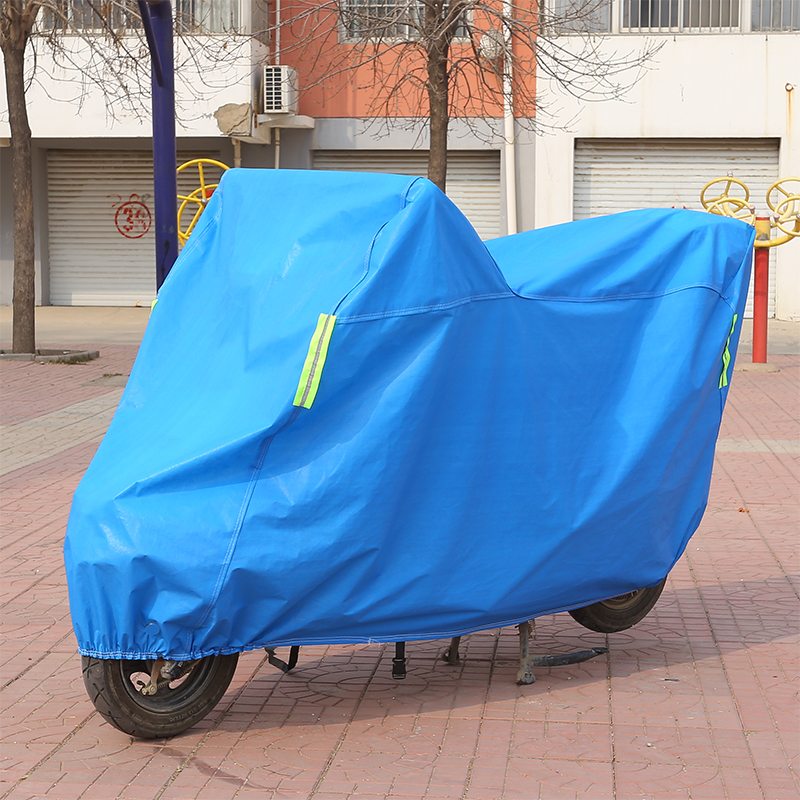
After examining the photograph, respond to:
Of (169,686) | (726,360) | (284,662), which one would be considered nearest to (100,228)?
(284,662)

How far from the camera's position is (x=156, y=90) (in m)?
6.60

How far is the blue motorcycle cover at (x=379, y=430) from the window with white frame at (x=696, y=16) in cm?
1760

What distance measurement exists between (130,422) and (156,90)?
11.3 feet

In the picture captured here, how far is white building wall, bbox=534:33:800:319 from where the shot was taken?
65.9ft

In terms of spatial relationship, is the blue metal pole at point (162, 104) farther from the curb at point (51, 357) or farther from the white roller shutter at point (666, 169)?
the white roller shutter at point (666, 169)

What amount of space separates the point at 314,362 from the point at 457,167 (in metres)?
19.2

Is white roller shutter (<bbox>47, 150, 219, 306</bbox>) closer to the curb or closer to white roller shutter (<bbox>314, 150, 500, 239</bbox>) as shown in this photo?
white roller shutter (<bbox>314, 150, 500, 239</bbox>)

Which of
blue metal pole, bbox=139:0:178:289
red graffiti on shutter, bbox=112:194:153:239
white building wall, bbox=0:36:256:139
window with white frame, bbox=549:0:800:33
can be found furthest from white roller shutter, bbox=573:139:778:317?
blue metal pole, bbox=139:0:178:289

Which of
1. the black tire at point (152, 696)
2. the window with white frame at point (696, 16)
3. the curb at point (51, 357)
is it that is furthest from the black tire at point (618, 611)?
the window with white frame at point (696, 16)

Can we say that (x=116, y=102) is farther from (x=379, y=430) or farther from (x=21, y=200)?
(x=379, y=430)

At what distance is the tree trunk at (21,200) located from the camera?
14242mm

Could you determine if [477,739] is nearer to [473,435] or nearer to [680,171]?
[473,435]

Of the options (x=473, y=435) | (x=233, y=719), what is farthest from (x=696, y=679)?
(x=233, y=719)

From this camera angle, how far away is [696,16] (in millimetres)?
20672
